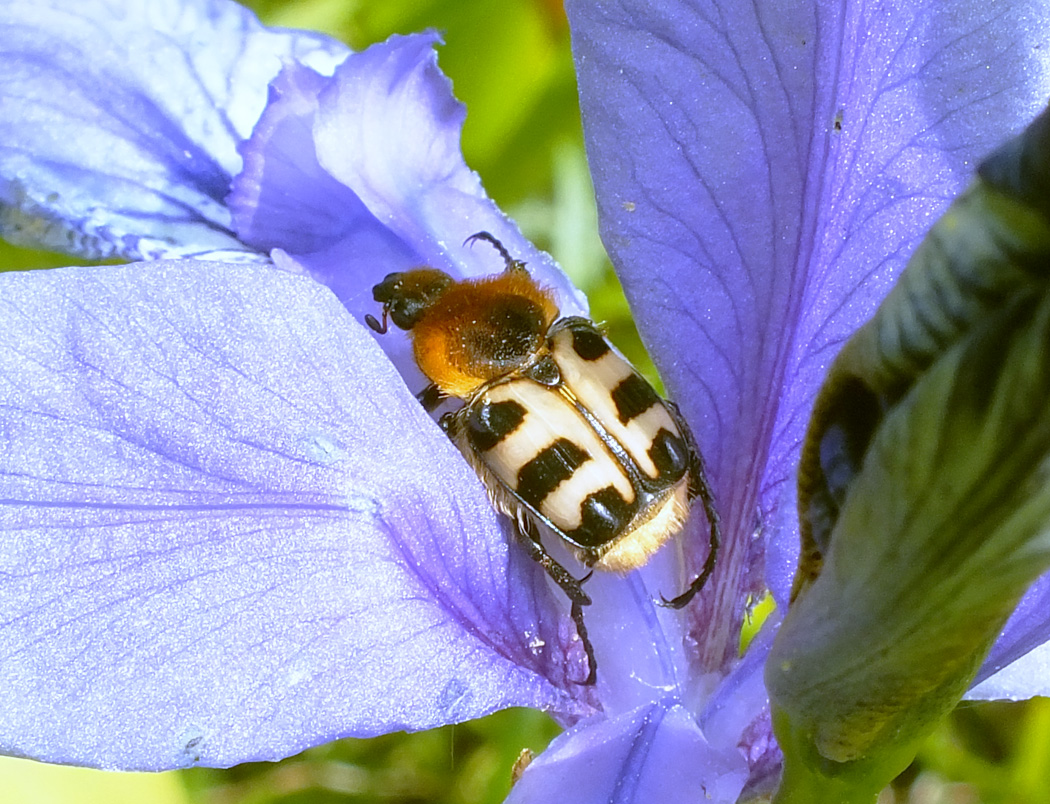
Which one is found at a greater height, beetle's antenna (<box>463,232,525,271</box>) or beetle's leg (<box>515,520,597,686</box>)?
beetle's antenna (<box>463,232,525,271</box>)

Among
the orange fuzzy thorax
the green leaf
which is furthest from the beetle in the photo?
the green leaf

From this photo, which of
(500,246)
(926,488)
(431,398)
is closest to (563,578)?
Result: (431,398)

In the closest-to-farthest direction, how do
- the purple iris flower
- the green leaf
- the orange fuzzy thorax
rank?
1. the green leaf
2. the purple iris flower
3. the orange fuzzy thorax

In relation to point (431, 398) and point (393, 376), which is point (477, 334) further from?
point (393, 376)

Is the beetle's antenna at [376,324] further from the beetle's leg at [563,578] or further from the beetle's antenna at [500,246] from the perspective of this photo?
the beetle's leg at [563,578]

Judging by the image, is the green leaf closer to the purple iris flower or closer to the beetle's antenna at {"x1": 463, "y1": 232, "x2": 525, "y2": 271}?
the purple iris flower

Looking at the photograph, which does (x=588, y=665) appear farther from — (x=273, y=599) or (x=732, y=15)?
(x=732, y=15)
